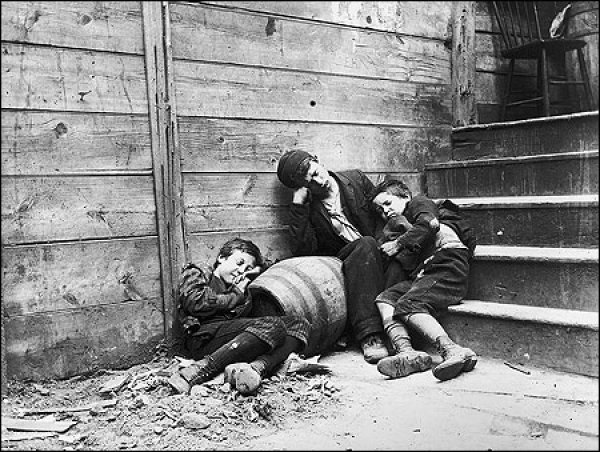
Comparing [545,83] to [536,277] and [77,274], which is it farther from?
[77,274]

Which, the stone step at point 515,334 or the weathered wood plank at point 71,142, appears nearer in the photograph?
the stone step at point 515,334

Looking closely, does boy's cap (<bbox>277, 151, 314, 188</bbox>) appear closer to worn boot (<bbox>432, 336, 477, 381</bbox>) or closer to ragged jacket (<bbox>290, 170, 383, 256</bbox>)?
ragged jacket (<bbox>290, 170, 383, 256</bbox>)

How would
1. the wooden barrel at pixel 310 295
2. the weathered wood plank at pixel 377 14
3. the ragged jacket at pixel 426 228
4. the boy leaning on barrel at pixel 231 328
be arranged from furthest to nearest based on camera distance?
the weathered wood plank at pixel 377 14 → the ragged jacket at pixel 426 228 → the wooden barrel at pixel 310 295 → the boy leaning on barrel at pixel 231 328

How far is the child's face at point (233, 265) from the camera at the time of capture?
2.04 m

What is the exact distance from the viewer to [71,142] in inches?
72.2

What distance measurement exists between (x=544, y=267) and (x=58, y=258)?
1363mm

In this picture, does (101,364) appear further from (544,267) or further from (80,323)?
(544,267)

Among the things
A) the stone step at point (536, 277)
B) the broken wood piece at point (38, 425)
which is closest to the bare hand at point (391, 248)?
the stone step at point (536, 277)

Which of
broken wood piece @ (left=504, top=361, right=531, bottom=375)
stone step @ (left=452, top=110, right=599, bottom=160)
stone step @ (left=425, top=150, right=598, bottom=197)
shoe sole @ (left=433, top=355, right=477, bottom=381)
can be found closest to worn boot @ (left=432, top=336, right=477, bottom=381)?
shoe sole @ (left=433, top=355, right=477, bottom=381)

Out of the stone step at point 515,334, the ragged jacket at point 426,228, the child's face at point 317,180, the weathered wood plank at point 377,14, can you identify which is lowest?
the stone step at point 515,334

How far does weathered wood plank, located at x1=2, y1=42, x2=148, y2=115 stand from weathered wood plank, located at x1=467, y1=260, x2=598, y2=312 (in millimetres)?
1217

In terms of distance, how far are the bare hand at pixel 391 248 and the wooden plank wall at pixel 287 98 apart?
1.30 ft

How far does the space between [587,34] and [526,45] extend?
1231 mm

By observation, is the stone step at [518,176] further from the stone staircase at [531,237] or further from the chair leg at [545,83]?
the chair leg at [545,83]
